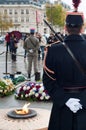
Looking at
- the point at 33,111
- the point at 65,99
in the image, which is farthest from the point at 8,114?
the point at 65,99

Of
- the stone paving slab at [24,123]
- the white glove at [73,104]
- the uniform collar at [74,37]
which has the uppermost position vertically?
the uniform collar at [74,37]

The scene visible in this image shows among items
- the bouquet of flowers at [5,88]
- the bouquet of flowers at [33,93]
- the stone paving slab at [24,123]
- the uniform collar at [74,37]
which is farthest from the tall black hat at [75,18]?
the bouquet of flowers at [5,88]

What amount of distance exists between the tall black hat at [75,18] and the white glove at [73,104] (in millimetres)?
711

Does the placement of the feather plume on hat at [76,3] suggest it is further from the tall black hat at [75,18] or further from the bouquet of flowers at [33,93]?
the bouquet of flowers at [33,93]

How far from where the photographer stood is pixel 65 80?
14.1ft

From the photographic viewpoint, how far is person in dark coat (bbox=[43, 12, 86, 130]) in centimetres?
424

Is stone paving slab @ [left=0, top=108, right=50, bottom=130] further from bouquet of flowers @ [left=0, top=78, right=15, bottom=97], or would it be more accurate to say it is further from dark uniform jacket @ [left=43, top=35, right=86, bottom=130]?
bouquet of flowers @ [left=0, top=78, right=15, bottom=97]

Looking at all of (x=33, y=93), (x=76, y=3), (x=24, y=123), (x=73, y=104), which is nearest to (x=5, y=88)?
(x=33, y=93)

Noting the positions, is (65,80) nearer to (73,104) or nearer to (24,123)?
(73,104)

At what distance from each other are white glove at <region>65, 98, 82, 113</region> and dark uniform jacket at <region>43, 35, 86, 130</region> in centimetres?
4

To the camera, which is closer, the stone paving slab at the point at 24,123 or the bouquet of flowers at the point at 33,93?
the stone paving slab at the point at 24,123

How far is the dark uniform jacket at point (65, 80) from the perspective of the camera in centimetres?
425

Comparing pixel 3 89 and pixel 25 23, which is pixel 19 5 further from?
pixel 3 89

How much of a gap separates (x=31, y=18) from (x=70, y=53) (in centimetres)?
17460
